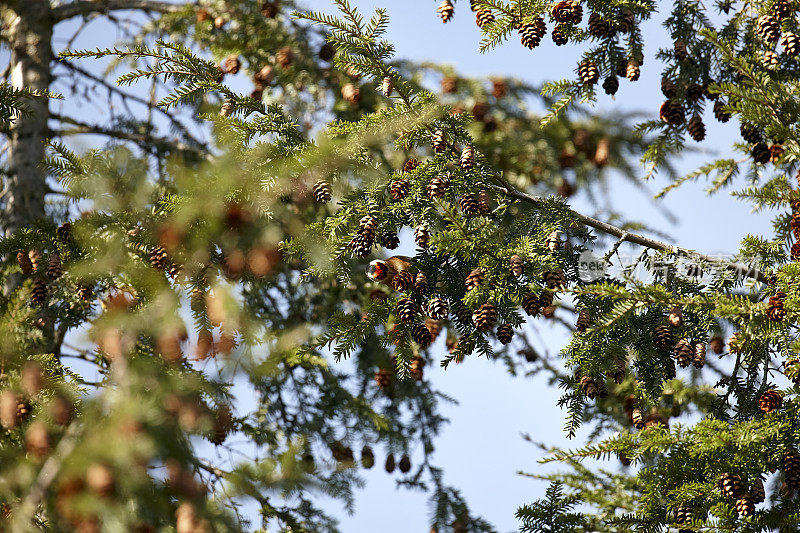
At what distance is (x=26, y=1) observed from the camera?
5941 mm

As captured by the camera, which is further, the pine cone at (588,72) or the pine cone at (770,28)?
the pine cone at (588,72)

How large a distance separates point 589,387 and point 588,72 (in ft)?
4.76

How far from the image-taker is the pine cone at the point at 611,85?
11.3 feet

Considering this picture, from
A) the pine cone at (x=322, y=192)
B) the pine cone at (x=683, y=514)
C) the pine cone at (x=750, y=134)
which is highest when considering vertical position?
the pine cone at (x=750, y=134)

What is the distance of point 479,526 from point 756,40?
3467 mm

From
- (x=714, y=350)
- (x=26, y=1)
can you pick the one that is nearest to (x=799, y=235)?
(x=714, y=350)

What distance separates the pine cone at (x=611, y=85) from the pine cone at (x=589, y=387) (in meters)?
1.45

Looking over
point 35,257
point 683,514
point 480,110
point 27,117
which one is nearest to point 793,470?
point 683,514

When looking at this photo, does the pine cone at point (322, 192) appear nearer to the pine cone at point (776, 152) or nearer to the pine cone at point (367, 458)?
the pine cone at point (776, 152)

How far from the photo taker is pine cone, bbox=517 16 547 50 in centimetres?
318

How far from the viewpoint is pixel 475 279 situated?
2.70 metres

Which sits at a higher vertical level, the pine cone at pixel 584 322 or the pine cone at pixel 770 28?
the pine cone at pixel 770 28

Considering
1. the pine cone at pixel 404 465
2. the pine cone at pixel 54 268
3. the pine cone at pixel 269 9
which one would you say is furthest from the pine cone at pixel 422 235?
the pine cone at pixel 269 9

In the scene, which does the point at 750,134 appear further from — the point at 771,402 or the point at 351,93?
the point at 351,93
